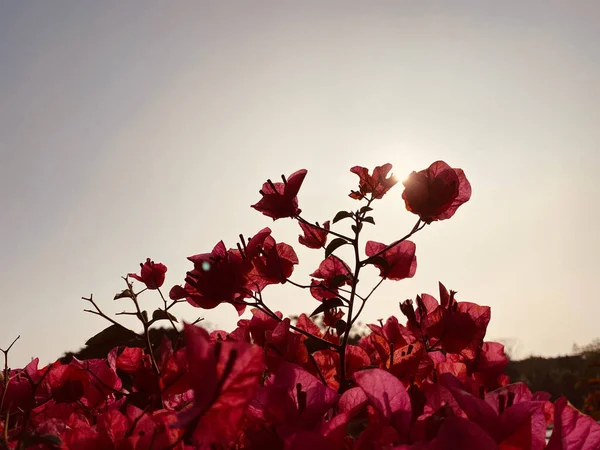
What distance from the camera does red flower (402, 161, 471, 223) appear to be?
4.06 feet

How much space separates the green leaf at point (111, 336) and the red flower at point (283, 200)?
1.62 feet

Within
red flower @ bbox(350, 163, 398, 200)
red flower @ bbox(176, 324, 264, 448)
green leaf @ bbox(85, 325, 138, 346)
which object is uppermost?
red flower @ bbox(350, 163, 398, 200)

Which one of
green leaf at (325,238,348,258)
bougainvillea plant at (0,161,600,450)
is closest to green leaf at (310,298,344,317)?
bougainvillea plant at (0,161,600,450)

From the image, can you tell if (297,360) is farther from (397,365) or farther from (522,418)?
(522,418)

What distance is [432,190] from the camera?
1243mm

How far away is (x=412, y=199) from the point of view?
4.12 feet

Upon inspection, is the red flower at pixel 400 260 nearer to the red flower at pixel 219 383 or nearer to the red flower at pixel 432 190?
the red flower at pixel 432 190

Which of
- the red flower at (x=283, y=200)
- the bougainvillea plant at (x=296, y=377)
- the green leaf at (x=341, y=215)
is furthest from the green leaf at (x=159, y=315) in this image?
the green leaf at (x=341, y=215)

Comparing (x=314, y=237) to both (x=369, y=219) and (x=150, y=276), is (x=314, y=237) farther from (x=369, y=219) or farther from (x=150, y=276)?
(x=150, y=276)

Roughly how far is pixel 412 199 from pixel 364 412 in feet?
1.78

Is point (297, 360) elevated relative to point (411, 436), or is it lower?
elevated

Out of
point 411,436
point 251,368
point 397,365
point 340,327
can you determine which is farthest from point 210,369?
point 340,327

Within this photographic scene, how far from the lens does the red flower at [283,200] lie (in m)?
1.39

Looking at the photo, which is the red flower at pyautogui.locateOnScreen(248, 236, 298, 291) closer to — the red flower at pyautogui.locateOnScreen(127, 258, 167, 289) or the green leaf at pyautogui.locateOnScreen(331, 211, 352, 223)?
the green leaf at pyautogui.locateOnScreen(331, 211, 352, 223)
